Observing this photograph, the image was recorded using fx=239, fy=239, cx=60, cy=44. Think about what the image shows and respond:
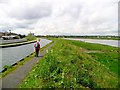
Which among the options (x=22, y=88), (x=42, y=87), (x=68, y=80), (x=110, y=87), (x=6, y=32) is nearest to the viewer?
(x=42, y=87)

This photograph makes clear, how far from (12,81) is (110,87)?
16.1 ft

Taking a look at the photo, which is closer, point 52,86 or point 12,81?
point 52,86

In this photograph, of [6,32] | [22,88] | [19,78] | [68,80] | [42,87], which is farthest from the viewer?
[6,32]

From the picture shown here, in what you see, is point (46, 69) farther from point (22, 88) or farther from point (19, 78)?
point (19, 78)

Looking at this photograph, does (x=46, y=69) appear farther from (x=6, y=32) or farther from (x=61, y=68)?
(x=6, y=32)

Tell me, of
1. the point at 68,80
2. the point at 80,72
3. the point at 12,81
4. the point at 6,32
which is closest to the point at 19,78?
the point at 12,81

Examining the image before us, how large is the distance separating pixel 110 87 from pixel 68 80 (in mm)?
2621

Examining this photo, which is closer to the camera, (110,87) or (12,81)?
(110,87)

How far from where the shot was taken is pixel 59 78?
9727mm

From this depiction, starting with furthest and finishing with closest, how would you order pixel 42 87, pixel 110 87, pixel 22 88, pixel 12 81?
pixel 12 81, pixel 110 87, pixel 22 88, pixel 42 87

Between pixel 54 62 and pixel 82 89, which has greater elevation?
pixel 54 62

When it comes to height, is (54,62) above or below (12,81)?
above

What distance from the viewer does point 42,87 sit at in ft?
28.5

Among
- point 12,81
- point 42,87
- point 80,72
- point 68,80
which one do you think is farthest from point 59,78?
point 12,81
